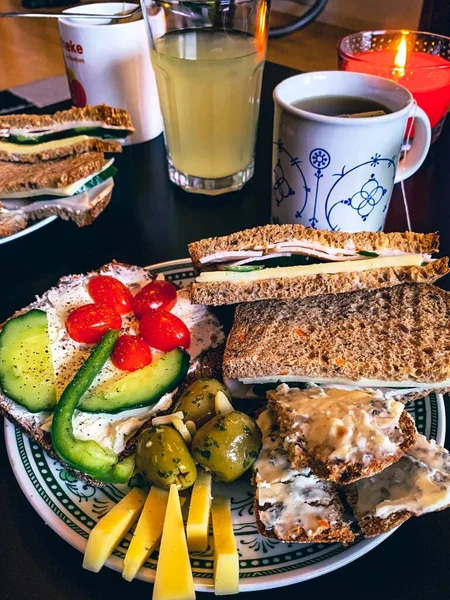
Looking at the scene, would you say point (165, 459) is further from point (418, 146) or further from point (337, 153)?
point (418, 146)

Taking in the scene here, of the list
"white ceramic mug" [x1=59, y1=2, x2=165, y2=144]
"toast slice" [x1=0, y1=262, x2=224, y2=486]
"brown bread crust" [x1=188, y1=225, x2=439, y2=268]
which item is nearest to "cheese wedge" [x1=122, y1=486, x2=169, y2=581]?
"toast slice" [x1=0, y1=262, x2=224, y2=486]

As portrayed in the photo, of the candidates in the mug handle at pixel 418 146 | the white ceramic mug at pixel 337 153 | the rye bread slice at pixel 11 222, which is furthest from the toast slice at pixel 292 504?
the rye bread slice at pixel 11 222

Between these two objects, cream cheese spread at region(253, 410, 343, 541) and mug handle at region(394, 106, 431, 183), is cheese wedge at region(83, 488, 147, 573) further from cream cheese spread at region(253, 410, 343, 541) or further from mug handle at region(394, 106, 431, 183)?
mug handle at region(394, 106, 431, 183)

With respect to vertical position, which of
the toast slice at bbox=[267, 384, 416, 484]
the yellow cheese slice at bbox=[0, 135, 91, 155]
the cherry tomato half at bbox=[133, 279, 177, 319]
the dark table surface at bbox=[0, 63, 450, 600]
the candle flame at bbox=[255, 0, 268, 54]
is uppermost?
the candle flame at bbox=[255, 0, 268, 54]

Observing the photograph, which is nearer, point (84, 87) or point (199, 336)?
point (199, 336)

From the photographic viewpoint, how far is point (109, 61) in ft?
7.62

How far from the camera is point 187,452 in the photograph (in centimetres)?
125

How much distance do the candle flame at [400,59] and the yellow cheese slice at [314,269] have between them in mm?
1089

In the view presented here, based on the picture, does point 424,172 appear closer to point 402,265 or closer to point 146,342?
point 402,265

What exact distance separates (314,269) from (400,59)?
1283 mm

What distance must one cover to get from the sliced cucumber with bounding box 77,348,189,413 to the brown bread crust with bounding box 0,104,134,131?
3.67 ft

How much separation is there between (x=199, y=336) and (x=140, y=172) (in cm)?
119

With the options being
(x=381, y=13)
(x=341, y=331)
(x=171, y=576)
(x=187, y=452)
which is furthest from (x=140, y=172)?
(x=381, y=13)

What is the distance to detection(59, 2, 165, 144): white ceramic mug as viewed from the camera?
2273 mm
